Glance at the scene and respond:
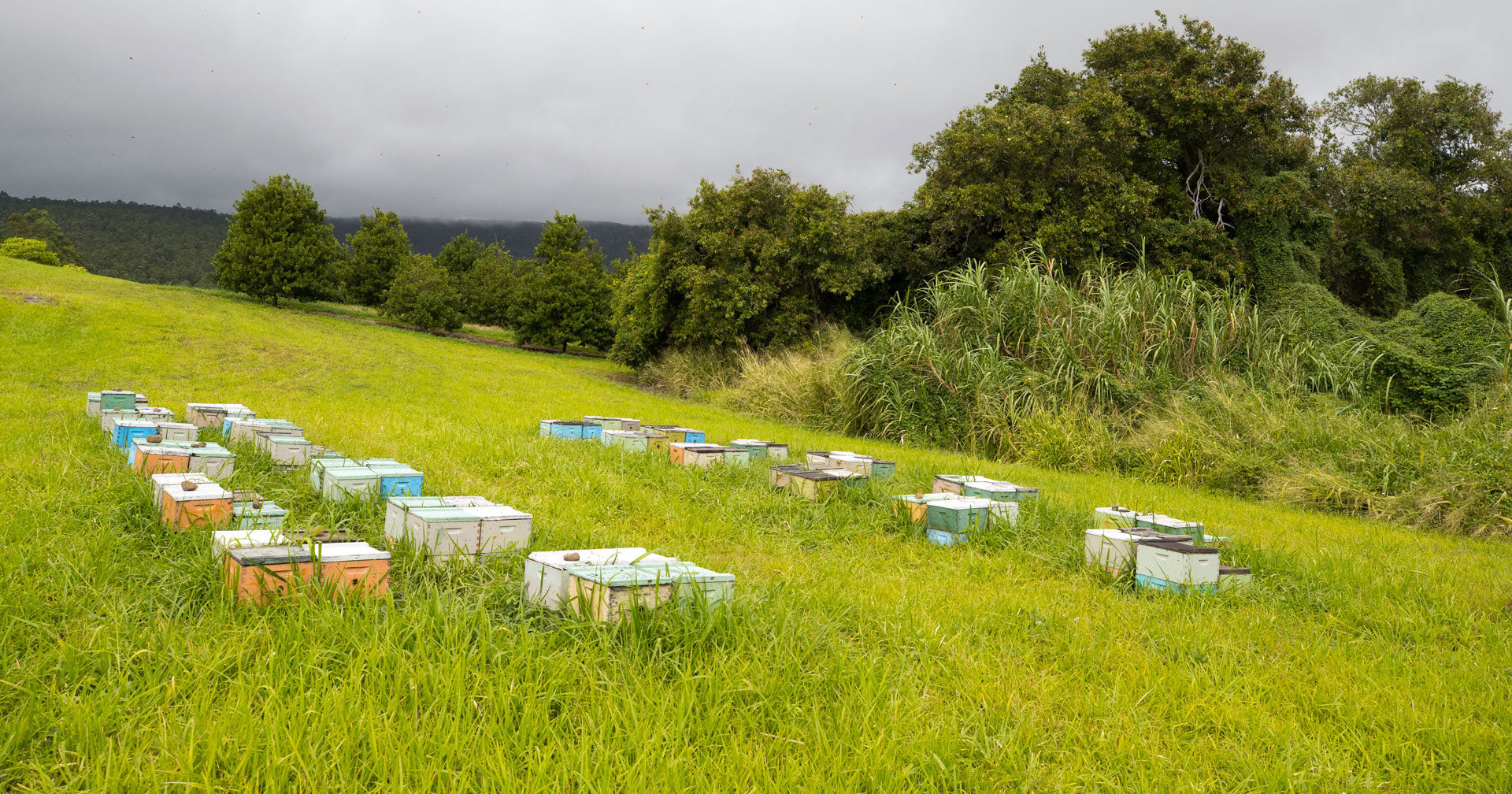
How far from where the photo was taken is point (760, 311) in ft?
52.5

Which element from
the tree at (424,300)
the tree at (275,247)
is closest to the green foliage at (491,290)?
the tree at (424,300)

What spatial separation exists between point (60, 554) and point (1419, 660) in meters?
5.05

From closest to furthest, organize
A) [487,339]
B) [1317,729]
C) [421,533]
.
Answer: [1317,729]
[421,533]
[487,339]

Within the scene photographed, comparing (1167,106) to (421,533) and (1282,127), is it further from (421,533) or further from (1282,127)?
(421,533)

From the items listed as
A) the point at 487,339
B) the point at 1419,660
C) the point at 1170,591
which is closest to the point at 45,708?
the point at 1170,591

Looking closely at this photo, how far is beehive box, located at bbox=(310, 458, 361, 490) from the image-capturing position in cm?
416

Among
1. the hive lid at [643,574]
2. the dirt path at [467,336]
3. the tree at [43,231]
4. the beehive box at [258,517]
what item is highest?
the tree at [43,231]

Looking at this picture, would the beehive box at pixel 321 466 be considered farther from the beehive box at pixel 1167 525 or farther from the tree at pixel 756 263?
the tree at pixel 756 263

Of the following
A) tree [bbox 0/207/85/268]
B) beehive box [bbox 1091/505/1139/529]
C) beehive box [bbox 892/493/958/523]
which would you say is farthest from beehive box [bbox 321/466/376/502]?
tree [bbox 0/207/85/268]

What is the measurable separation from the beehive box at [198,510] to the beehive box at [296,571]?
2.74 feet

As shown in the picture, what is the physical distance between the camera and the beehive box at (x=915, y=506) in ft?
14.7

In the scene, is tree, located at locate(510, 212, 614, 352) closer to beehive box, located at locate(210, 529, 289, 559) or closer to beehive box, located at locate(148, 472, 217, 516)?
beehive box, located at locate(148, 472, 217, 516)

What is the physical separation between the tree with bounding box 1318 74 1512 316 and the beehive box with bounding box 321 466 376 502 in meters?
19.6

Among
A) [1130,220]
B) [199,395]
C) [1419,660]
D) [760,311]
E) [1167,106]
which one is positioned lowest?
[199,395]
